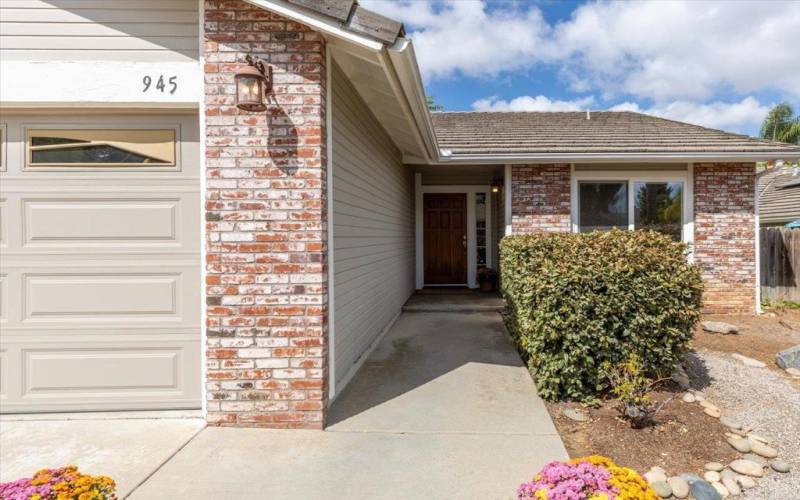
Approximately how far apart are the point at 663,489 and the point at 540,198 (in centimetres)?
554

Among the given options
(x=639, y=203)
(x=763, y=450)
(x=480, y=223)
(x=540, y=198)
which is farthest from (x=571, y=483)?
(x=480, y=223)

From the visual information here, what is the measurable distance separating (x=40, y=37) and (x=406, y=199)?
21.0 ft

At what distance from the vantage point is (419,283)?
10.2m

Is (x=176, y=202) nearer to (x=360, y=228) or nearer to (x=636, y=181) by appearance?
(x=360, y=228)

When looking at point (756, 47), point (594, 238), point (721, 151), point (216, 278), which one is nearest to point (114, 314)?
point (216, 278)

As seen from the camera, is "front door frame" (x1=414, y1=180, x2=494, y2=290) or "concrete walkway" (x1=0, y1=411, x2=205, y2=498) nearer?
"concrete walkway" (x1=0, y1=411, x2=205, y2=498)

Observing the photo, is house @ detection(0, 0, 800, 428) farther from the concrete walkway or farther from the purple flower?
the purple flower

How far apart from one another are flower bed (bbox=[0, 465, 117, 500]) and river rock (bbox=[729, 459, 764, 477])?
11.8ft

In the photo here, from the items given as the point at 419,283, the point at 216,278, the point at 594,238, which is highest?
the point at 594,238

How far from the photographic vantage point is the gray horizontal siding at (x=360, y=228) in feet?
12.3

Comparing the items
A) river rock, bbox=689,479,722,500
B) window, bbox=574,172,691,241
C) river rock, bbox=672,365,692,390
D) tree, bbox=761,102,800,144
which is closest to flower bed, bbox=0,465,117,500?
river rock, bbox=689,479,722,500

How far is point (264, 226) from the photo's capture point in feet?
9.96

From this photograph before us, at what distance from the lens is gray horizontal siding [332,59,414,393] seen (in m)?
3.75

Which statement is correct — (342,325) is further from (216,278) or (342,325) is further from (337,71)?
(337,71)
